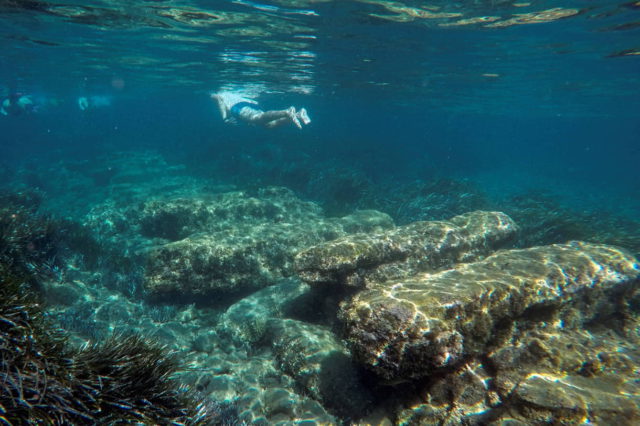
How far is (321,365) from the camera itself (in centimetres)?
643

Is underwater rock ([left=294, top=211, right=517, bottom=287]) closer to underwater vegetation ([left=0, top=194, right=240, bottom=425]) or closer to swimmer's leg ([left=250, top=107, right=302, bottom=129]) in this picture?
underwater vegetation ([left=0, top=194, right=240, bottom=425])

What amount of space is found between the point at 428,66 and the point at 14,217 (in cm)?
2530

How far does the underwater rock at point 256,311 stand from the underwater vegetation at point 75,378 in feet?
11.3

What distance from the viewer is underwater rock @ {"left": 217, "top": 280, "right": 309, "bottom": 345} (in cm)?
842

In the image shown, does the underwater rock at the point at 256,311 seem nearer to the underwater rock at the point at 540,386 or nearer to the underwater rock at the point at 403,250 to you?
the underwater rock at the point at 403,250

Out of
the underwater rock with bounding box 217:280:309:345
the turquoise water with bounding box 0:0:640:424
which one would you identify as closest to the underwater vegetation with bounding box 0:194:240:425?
the turquoise water with bounding box 0:0:640:424

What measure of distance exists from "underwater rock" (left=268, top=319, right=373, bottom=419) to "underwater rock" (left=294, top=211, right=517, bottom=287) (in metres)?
1.31

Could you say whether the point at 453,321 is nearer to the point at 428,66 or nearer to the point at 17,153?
the point at 428,66

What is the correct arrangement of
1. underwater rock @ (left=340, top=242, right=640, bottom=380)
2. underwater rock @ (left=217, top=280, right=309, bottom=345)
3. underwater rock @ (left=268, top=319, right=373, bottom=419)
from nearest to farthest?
1. underwater rock @ (left=340, top=242, right=640, bottom=380)
2. underwater rock @ (left=268, top=319, right=373, bottom=419)
3. underwater rock @ (left=217, top=280, right=309, bottom=345)

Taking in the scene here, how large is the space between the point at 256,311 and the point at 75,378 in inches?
226

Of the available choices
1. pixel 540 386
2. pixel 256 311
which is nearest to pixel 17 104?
pixel 256 311

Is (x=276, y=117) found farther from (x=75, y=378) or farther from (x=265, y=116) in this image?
(x=75, y=378)

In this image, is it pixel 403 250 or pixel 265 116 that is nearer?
pixel 403 250

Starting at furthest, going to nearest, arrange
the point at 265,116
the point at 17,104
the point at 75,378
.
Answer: the point at 17,104 → the point at 265,116 → the point at 75,378
